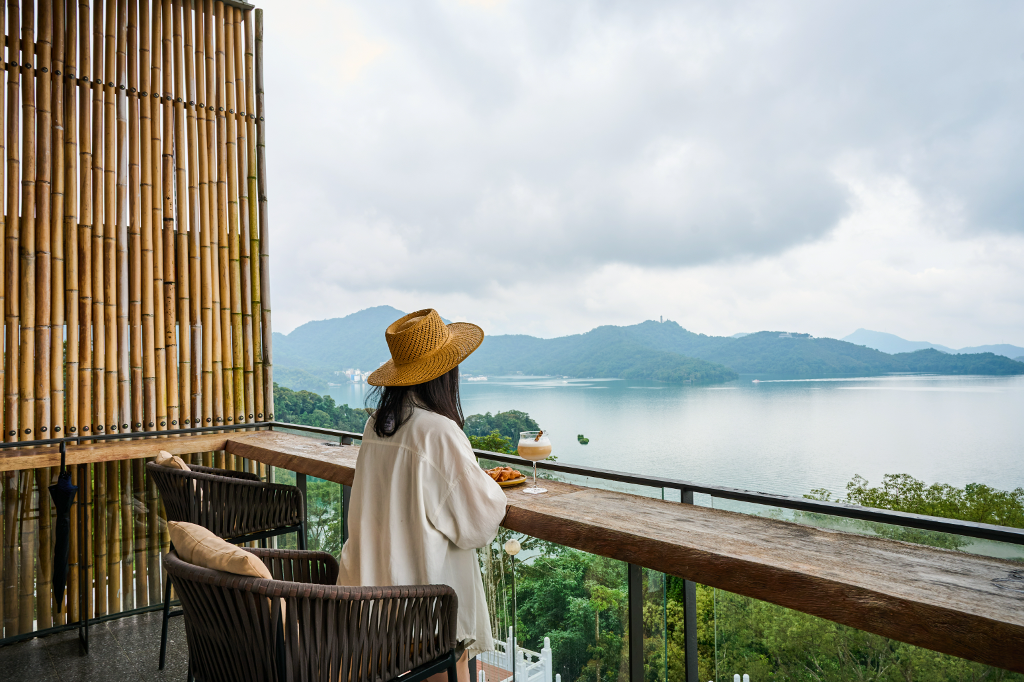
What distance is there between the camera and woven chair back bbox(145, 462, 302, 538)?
239 cm

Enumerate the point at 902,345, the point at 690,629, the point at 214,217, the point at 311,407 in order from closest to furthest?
the point at 690,629 < the point at 214,217 < the point at 311,407 < the point at 902,345

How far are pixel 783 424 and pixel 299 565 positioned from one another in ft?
139

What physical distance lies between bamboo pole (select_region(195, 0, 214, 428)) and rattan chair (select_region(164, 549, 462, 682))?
2808 mm

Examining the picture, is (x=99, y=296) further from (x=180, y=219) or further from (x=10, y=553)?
(x=10, y=553)

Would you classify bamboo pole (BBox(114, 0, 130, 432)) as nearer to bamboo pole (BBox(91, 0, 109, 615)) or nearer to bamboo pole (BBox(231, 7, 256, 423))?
bamboo pole (BBox(91, 0, 109, 615))

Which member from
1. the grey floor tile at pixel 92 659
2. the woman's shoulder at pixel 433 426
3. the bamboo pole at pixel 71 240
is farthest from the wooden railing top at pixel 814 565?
the bamboo pole at pixel 71 240

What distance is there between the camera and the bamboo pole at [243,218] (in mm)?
4125

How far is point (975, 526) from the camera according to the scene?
134 centimetres

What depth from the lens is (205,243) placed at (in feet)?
12.9

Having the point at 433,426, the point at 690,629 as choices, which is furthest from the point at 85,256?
the point at 690,629

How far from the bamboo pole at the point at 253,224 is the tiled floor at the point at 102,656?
1.42 metres

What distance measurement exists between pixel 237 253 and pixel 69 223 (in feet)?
2.99

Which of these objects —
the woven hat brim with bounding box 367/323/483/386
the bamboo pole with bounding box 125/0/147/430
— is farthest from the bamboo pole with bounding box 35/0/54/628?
the woven hat brim with bounding box 367/323/483/386

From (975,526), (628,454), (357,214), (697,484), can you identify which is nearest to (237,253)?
(697,484)
